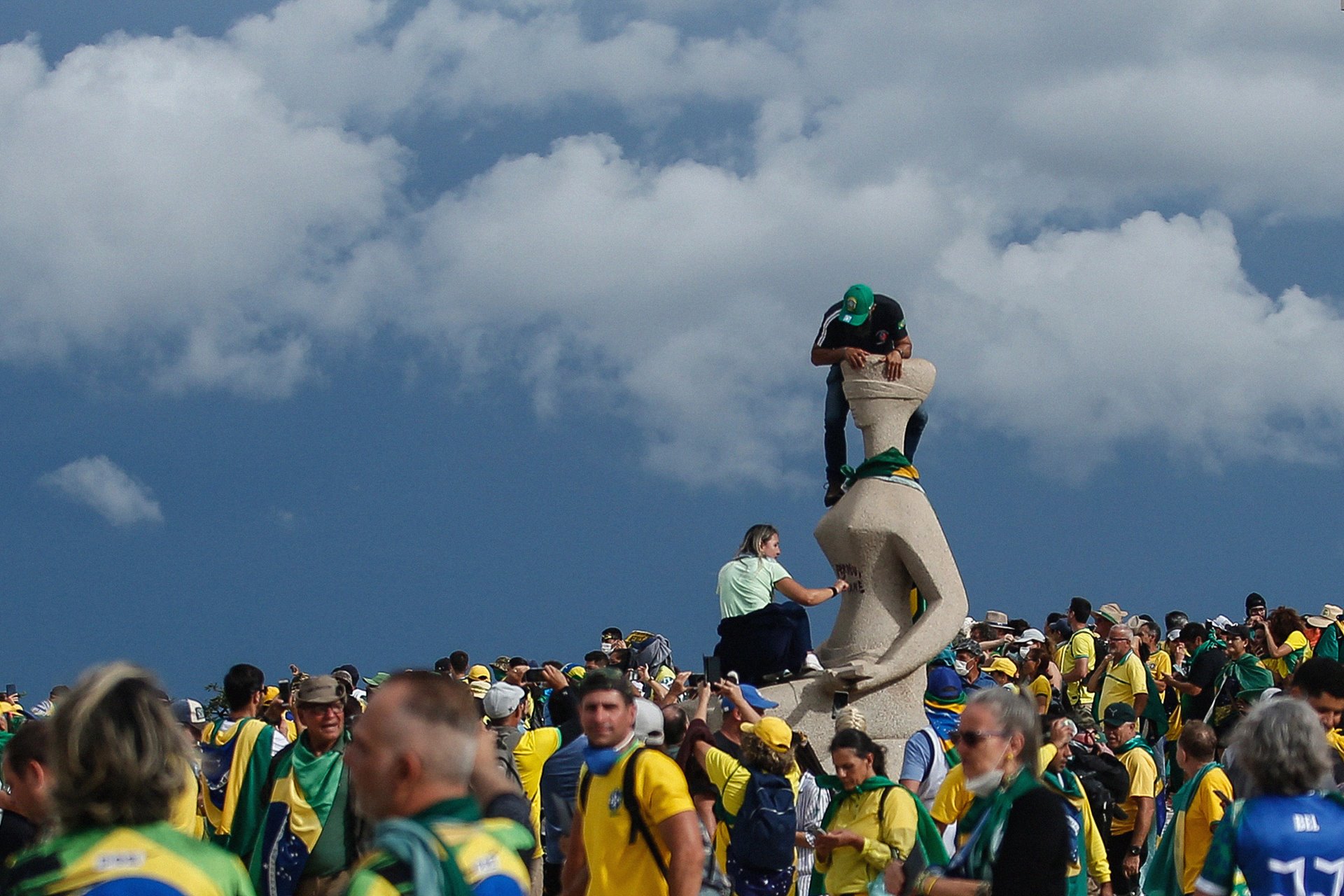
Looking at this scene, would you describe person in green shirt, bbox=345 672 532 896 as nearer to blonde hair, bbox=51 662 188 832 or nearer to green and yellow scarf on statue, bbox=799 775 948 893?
blonde hair, bbox=51 662 188 832

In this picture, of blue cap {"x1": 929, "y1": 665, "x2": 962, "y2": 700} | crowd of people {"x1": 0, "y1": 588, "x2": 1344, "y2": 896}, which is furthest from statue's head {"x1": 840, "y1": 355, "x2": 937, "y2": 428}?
blue cap {"x1": 929, "y1": 665, "x2": 962, "y2": 700}

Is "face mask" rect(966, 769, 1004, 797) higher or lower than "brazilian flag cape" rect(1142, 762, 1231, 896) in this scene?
lower

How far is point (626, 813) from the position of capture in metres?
5.77

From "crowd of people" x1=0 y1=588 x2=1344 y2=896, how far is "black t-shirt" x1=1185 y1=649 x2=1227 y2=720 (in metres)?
0.96

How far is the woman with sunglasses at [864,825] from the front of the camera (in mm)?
6695

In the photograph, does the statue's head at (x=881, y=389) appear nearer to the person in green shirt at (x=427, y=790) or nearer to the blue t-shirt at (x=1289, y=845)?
the blue t-shirt at (x=1289, y=845)

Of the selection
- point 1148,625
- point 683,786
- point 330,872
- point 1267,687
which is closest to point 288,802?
point 330,872

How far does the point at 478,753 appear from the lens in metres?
3.41

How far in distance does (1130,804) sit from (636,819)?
5.85 metres

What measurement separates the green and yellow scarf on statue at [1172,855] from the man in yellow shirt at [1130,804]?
3.13 m

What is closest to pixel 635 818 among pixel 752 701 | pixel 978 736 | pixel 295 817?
pixel 978 736

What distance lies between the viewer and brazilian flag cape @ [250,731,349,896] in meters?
6.99

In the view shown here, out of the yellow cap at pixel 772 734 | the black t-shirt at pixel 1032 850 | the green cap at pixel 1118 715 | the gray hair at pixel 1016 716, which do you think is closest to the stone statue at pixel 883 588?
the green cap at pixel 1118 715

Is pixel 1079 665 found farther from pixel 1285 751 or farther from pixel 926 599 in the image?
pixel 1285 751
